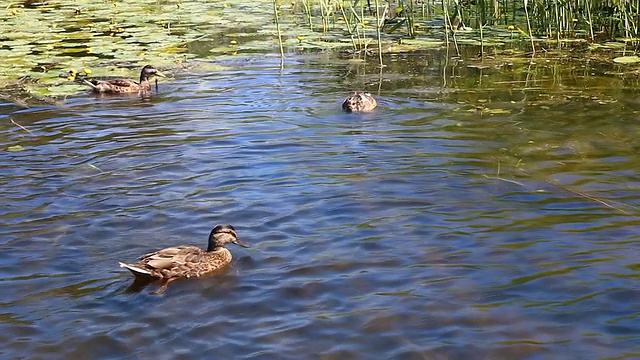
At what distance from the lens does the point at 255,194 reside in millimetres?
7895

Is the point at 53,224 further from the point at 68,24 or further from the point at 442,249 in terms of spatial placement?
the point at 68,24

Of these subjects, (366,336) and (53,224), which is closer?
(366,336)

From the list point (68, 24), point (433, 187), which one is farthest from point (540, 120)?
point (68, 24)

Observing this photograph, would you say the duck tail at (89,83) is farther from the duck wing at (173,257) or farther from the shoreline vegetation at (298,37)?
the duck wing at (173,257)

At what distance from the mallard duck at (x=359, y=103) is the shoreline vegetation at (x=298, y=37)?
231 centimetres

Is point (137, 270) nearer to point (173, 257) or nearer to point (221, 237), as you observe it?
point (173, 257)

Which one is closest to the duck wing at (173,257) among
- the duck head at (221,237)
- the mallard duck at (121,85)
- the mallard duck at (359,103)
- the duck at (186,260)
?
the duck at (186,260)

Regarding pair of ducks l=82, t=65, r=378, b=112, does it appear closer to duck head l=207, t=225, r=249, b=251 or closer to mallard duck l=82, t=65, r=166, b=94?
mallard duck l=82, t=65, r=166, b=94

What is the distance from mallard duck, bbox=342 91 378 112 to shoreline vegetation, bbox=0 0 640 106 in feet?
7.57

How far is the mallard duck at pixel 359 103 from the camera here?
10273 mm

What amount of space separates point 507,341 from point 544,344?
0.21 meters

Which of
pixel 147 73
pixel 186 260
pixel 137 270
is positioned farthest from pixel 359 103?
pixel 137 270

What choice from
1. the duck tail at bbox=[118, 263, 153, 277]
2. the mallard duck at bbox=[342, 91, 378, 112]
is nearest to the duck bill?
the duck tail at bbox=[118, 263, 153, 277]

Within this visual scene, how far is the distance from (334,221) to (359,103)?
340 cm
